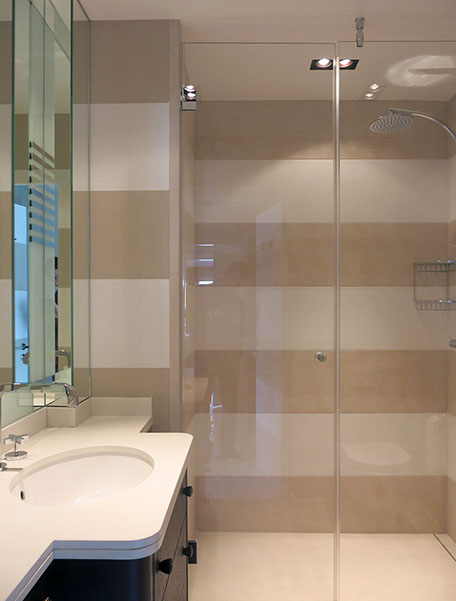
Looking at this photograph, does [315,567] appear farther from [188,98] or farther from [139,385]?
[188,98]

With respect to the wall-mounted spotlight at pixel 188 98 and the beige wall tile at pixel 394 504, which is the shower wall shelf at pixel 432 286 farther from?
the wall-mounted spotlight at pixel 188 98

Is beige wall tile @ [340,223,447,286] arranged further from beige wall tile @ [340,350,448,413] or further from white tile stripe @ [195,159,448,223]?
beige wall tile @ [340,350,448,413]

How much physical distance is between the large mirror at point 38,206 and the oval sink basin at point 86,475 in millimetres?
211

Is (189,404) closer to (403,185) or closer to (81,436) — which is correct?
(81,436)

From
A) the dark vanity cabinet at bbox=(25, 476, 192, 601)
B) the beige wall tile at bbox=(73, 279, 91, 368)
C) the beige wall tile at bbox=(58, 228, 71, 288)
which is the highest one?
the beige wall tile at bbox=(58, 228, 71, 288)

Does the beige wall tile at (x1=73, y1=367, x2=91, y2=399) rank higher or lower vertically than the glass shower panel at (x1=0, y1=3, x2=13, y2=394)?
lower

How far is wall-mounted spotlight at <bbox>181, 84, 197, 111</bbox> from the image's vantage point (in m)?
2.02

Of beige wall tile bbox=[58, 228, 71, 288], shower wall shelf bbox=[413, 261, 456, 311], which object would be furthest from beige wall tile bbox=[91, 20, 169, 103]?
shower wall shelf bbox=[413, 261, 456, 311]

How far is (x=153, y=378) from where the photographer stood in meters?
2.00

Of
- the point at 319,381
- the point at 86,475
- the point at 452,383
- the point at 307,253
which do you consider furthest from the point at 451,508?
the point at 86,475

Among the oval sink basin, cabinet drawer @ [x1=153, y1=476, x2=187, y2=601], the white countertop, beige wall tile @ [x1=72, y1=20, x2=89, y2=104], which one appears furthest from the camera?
beige wall tile @ [x1=72, y1=20, x2=89, y2=104]

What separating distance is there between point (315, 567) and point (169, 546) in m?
Result: 1.04

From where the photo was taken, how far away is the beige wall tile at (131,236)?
1998 mm

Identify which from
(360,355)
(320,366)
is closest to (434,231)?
(360,355)
